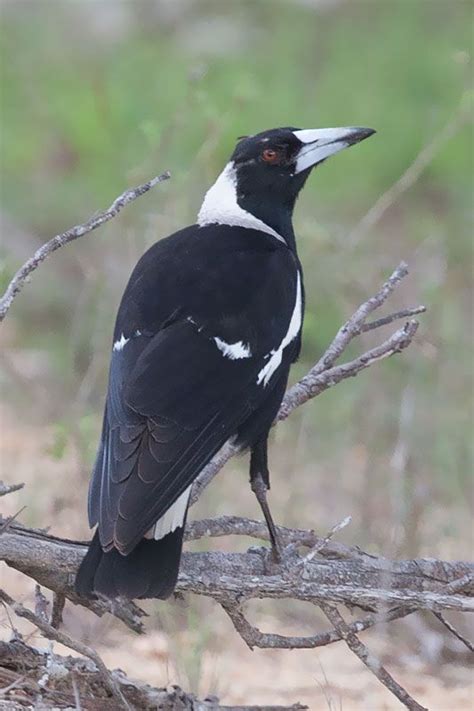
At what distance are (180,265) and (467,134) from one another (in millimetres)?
4286

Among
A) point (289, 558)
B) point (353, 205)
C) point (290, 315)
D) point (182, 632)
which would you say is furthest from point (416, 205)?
point (289, 558)

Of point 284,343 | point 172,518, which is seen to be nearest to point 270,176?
point 284,343

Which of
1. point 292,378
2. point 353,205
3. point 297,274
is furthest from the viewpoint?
point 353,205

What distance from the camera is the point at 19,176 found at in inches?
275

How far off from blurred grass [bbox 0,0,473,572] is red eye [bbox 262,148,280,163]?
46 centimetres

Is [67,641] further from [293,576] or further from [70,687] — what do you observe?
[293,576]

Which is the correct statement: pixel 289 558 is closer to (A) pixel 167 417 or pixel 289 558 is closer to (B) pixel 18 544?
(A) pixel 167 417

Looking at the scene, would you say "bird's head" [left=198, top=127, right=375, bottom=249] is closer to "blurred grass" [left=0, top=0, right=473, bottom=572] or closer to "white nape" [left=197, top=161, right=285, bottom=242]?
"white nape" [left=197, top=161, right=285, bottom=242]

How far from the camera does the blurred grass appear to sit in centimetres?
443

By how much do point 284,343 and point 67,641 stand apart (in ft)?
3.00

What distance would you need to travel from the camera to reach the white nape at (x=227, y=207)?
3.58m

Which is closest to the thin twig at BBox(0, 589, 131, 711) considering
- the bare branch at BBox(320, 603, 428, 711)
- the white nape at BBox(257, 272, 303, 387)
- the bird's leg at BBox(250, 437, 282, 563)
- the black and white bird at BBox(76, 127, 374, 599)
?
the black and white bird at BBox(76, 127, 374, 599)

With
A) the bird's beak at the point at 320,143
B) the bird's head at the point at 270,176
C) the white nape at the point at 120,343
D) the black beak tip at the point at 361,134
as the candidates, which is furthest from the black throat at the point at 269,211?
the white nape at the point at 120,343

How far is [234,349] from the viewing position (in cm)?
294
